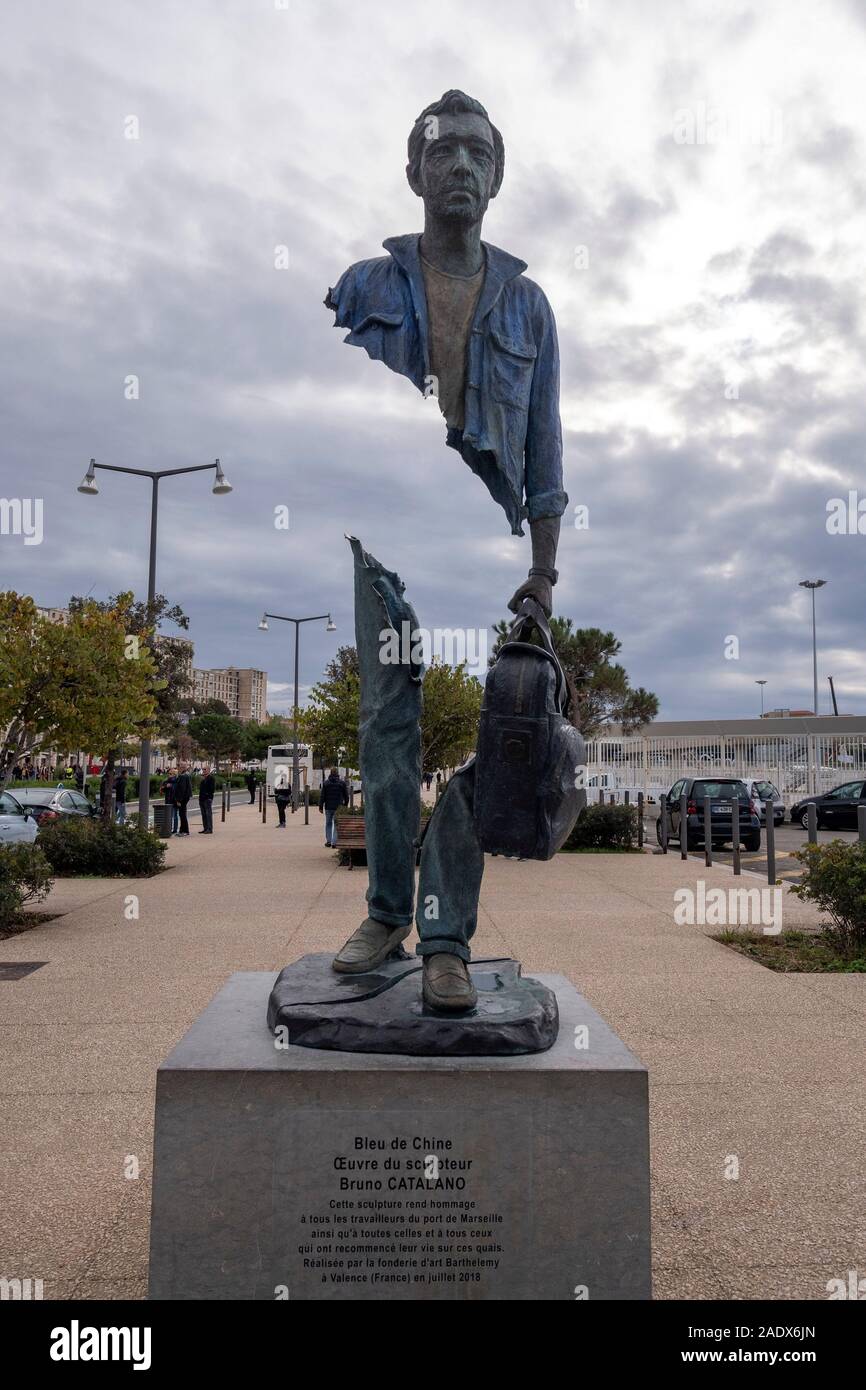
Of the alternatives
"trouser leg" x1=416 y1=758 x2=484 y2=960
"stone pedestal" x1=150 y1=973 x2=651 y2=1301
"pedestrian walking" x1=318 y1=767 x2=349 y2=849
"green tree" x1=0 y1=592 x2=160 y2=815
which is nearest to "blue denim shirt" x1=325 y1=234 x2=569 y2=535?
"trouser leg" x1=416 y1=758 x2=484 y2=960

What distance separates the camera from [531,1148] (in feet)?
8.77

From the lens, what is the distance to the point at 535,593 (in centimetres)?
326

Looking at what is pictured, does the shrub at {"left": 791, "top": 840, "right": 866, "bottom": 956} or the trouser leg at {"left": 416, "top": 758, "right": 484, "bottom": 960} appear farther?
the shrub at {"left": 791, "top": 840, "right": 866, "bottom": 956}

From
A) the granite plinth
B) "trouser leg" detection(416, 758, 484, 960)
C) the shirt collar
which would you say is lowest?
the granite plinth

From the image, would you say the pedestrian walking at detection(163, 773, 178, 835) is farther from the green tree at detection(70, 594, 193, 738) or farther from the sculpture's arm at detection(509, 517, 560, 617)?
the sculpture's arm at detection(509, 517, 560, 617)

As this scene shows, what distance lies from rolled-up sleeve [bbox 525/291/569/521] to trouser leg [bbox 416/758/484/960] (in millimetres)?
946

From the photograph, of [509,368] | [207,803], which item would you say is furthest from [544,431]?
[207,803]

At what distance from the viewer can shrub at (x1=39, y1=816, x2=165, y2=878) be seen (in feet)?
46.0

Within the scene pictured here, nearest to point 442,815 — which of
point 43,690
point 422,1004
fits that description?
point 422,1004

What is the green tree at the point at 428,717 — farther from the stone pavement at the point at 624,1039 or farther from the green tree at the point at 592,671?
the green tree at the point at 592,671

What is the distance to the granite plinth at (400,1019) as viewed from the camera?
9.29ft

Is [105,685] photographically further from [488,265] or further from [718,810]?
[718,810]

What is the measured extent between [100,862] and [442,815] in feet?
39.9

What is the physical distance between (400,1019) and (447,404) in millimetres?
1961
